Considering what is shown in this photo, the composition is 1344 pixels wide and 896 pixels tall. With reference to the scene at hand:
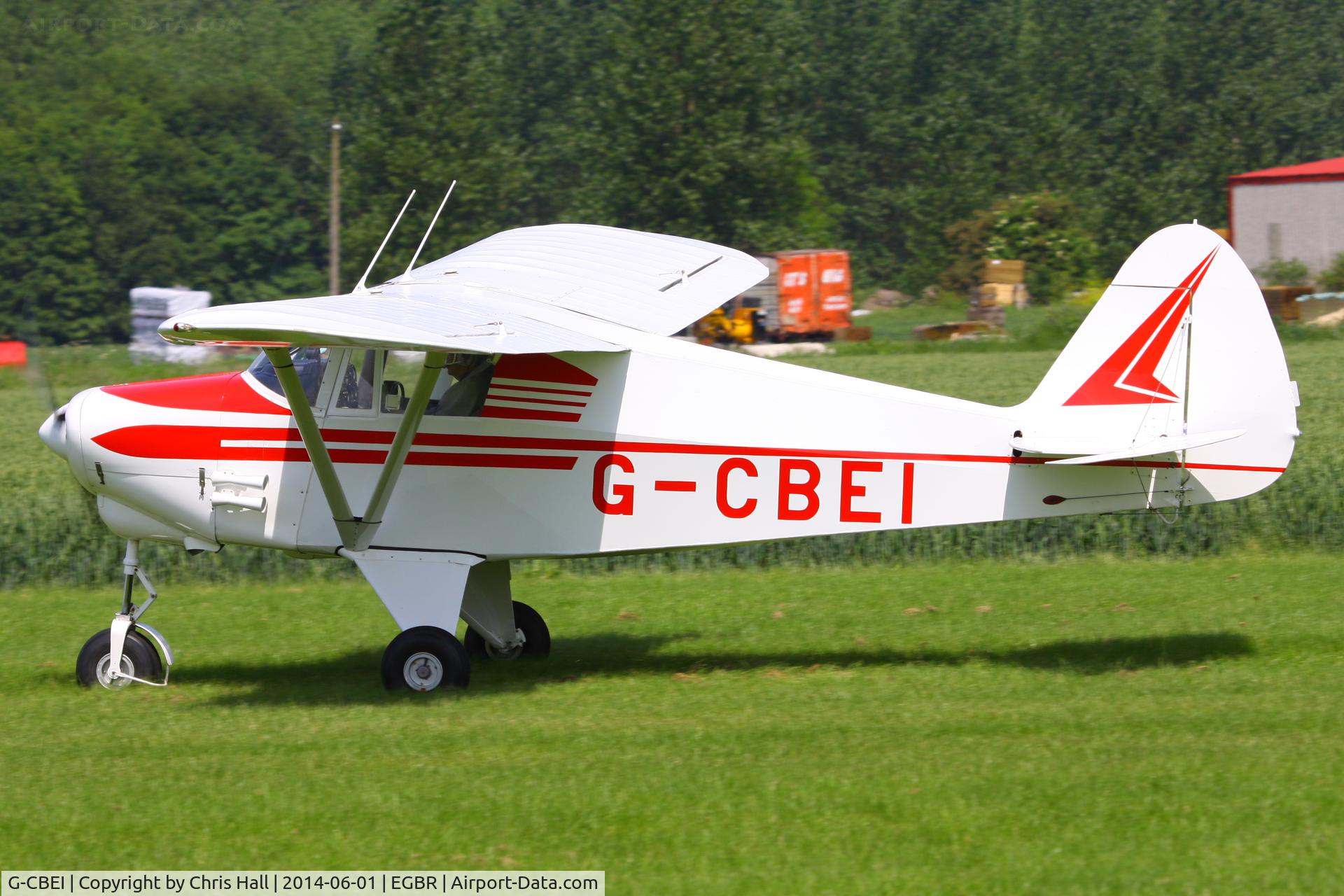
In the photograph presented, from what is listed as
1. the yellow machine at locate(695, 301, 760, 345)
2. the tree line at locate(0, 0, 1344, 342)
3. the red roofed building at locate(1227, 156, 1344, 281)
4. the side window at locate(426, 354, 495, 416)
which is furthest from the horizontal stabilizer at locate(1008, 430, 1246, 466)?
the tree line at locate(0, 0, 1344, 342)

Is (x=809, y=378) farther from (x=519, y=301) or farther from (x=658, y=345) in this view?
(x=519, y=301)

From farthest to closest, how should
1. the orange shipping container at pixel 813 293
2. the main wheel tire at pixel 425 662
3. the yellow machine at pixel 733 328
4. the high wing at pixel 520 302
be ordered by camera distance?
the orange shipping container at pixel 813 293 → the yellow machine at pixel 733 328 → the main wheel tire at pixel 425 662 → the high wing at pixel 520 302

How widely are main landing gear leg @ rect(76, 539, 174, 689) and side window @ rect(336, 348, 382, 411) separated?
1.64 metres

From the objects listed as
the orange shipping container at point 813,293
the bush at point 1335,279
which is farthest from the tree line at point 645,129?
the orange shipping container at point 813,293

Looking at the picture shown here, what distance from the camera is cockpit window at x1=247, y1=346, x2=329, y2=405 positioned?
8.52 meters

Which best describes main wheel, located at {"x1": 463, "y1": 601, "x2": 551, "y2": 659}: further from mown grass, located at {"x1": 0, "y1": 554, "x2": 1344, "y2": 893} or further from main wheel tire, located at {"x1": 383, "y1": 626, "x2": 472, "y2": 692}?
main wheel tire, located at {"x1": 383, "y1": 626, "x2": 472, "y2": 692}

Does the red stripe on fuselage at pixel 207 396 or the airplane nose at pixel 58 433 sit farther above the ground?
the red stripe on fuselage at pixel 207 396

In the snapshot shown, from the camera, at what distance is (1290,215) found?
4641 cm

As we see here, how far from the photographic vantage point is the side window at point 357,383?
8.48m

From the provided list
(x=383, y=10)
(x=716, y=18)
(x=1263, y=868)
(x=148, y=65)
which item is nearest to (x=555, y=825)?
(x=1263, y=868)

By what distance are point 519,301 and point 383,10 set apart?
8121cm

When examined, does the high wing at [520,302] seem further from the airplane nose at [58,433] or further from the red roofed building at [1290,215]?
the red roofed building at [1290,215]

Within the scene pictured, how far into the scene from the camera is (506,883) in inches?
217

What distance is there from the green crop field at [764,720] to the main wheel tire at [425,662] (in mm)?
127
